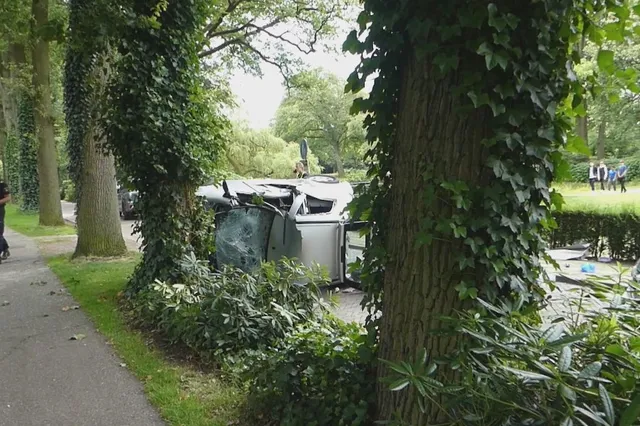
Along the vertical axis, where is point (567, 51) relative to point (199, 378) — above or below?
above

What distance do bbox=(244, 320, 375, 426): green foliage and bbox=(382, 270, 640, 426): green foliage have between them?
0.77 m

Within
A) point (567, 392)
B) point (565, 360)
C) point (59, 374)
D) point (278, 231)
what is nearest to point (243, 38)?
point (278, 231)

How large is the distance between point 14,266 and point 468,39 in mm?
11452

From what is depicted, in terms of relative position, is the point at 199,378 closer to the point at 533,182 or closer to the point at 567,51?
the point at 533,182

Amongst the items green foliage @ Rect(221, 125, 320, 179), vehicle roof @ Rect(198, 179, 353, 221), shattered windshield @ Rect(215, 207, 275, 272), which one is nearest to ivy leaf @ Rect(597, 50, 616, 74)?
vehicle roof @ Rect(198, 179, 353, 221)

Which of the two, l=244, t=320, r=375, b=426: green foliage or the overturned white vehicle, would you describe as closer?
l=244, t=320, r=375, b=426: green foliage

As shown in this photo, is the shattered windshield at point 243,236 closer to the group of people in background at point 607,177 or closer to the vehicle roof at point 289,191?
the vehicle roof at point 289,191

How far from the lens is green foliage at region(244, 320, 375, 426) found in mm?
3025

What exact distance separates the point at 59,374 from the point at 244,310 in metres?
1.83

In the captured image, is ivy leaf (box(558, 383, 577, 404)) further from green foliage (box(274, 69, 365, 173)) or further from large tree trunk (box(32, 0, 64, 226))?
green foliage (box(274, 69, 365, 173))

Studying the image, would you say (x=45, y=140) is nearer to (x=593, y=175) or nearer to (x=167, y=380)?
(x=167, y=380)

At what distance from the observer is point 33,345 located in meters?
5.59

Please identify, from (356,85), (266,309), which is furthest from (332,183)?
(356,85)

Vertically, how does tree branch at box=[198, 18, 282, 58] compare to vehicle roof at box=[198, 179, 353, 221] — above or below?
above
